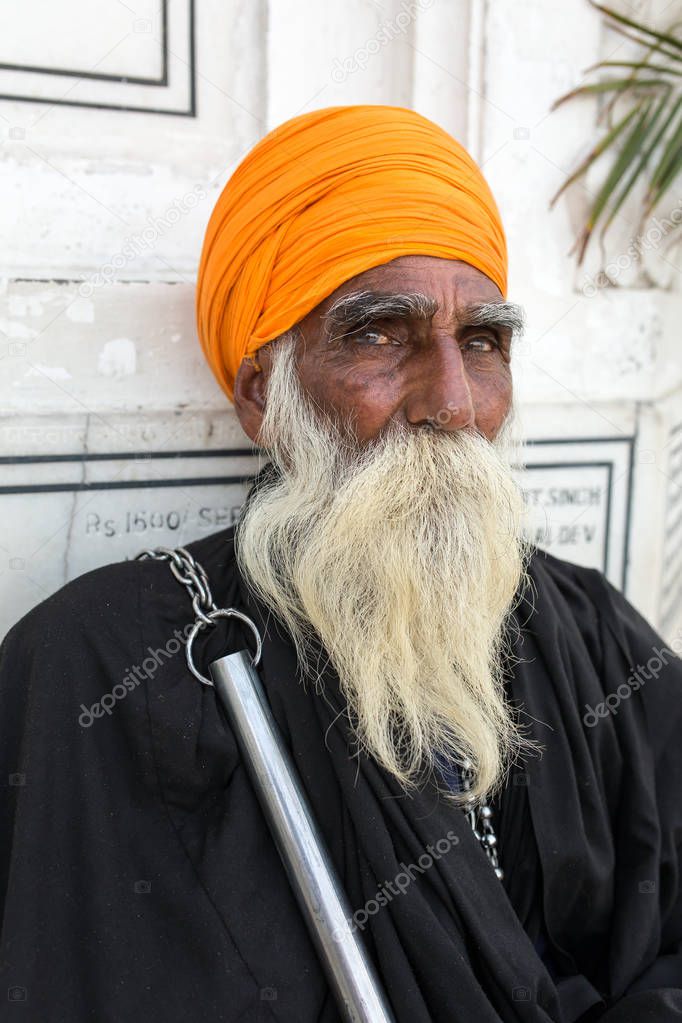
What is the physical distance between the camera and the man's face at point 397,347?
140 cm

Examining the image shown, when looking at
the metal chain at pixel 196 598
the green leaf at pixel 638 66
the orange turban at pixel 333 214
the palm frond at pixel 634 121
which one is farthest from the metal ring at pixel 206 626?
the green leaf at pixel 638 66

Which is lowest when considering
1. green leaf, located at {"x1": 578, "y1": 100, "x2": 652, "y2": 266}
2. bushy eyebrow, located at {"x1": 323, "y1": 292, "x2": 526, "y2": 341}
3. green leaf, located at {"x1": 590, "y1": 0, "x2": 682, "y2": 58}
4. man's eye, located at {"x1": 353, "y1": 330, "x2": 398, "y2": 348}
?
man's eye, located at {"x1": 353, "y1": 330, "x2": 398, "y2": 348}

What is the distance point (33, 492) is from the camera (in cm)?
173

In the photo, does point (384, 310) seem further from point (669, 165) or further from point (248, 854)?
point (669, 165)

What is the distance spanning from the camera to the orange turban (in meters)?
1.42

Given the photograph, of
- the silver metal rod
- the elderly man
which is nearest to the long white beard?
the elderly man

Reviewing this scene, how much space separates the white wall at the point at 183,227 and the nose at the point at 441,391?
0.59m

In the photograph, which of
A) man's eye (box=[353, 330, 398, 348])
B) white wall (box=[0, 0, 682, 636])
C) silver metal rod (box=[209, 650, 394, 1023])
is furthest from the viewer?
white wall (box=[0, 0, 682, 636])

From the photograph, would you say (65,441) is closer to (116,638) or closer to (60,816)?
(116,638)

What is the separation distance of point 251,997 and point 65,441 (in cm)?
105

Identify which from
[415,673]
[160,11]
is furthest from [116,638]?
[160,11]

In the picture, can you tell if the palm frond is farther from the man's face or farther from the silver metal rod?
the silver metal rod

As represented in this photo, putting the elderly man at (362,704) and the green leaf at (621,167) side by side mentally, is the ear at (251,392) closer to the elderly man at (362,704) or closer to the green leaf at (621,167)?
the elderly man at (362,704)

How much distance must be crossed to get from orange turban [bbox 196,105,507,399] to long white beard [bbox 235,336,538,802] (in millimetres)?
244
